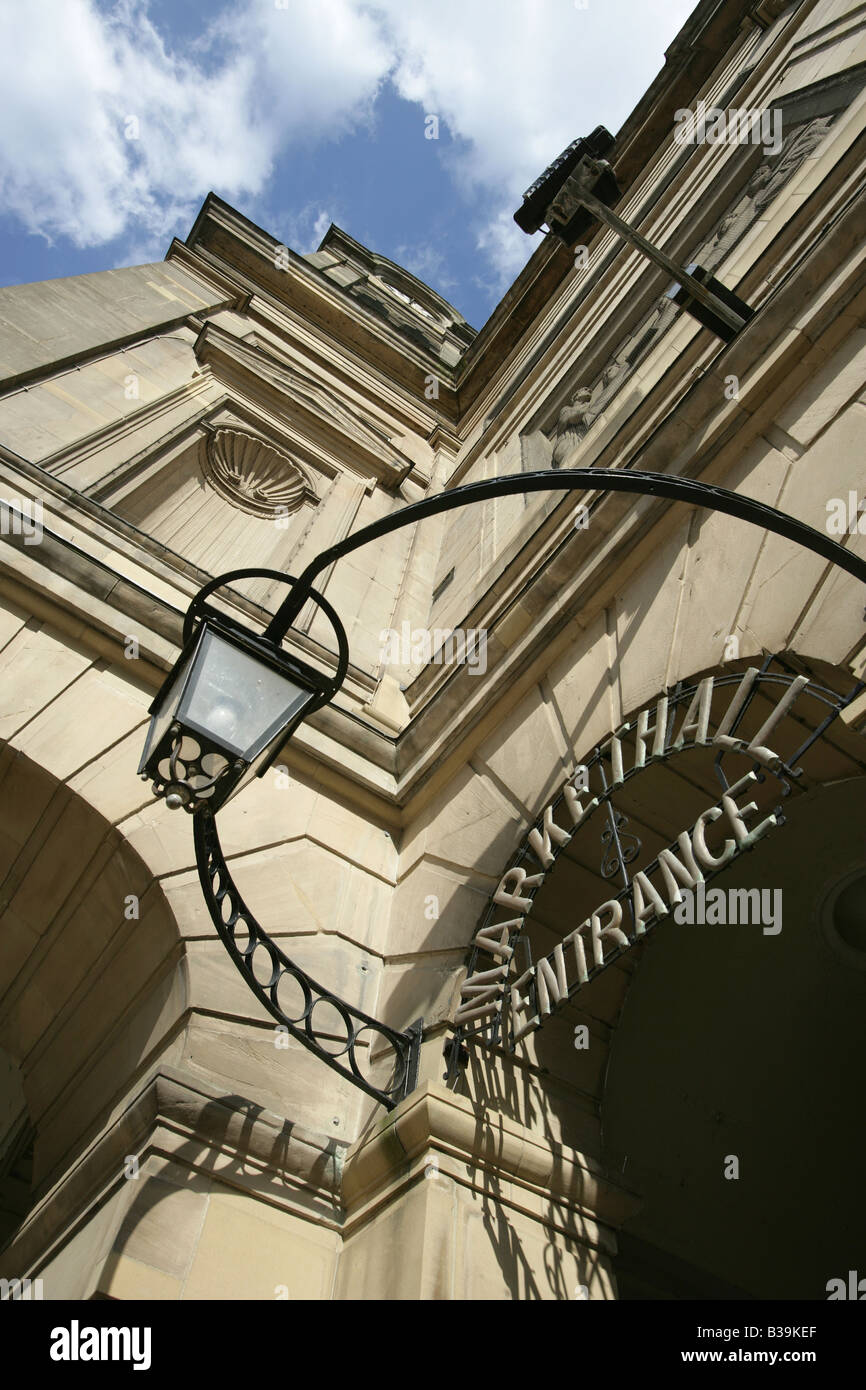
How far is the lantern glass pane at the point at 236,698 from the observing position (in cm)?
345

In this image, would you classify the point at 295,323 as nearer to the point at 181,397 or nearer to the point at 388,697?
the point at 181,397

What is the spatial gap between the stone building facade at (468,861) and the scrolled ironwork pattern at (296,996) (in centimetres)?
17

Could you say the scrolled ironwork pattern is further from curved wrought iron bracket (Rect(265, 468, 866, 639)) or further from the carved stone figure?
the carved stone figure

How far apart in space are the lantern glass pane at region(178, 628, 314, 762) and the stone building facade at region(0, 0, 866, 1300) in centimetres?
153

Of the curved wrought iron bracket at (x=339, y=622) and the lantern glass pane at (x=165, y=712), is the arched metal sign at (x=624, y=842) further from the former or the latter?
the lantern glass pane at (x=165, y=712)

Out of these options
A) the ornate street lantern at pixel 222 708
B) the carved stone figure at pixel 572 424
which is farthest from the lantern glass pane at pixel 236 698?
the carved stone figure at pixel 572 424

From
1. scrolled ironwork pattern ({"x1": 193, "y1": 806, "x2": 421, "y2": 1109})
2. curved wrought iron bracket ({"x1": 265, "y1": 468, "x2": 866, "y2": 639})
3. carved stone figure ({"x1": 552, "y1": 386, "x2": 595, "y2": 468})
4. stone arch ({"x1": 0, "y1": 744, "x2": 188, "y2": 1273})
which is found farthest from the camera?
carved stone figure ({"x1": 552, "y1": 386, "x2": 595, "y2": 468})

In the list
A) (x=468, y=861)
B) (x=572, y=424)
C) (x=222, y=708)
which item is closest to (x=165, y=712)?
(x=222, y=708)

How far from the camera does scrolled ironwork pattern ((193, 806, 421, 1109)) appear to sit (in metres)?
3.84

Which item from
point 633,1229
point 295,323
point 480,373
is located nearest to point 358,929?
point 633,1229

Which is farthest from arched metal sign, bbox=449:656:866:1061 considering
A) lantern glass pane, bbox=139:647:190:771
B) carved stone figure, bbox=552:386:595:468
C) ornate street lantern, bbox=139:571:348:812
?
carved stone figure, bbox=552:386:595:468

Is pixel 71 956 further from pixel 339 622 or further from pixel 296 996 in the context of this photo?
pixel 339 622
